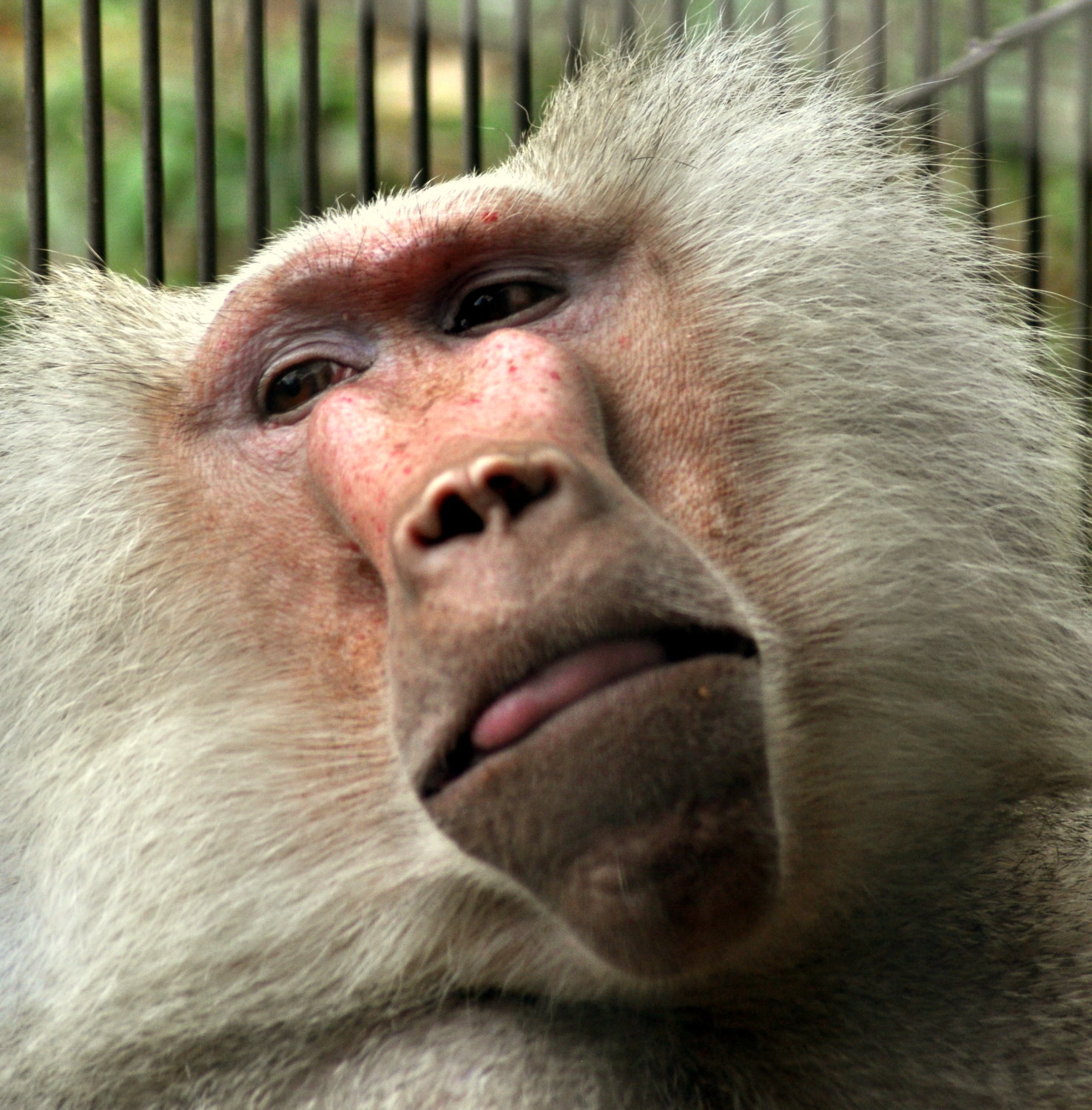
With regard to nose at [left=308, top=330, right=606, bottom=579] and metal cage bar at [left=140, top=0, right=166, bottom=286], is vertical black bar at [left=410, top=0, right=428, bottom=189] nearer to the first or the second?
metal cage bar at [left=140, top=0, right=166, bottom=286]

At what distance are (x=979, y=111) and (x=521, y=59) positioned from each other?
869 mm

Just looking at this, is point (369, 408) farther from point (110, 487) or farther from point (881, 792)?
point (881, 792)

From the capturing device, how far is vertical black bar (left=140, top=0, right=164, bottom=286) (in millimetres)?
2387

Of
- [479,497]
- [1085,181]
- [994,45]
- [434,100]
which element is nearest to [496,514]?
[479,497]

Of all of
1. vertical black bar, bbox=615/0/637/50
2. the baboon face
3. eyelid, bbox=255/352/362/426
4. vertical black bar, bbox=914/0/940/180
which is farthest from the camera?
vertical black bar, bbox=914/0/940/180

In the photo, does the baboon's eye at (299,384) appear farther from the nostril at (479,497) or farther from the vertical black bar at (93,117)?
the vertical black bar at (93,117)

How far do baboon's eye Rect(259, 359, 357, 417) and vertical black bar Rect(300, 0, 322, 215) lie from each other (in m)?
0.84

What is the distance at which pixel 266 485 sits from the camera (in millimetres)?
1591

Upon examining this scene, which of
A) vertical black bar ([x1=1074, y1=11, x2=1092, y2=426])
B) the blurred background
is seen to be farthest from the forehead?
vertical black bar ([x1=1074, y1=11, x2=1092, y2=426])

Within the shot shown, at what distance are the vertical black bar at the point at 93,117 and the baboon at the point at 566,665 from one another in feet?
2.28

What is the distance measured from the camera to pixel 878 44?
271cm

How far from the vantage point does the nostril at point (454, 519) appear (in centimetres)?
130

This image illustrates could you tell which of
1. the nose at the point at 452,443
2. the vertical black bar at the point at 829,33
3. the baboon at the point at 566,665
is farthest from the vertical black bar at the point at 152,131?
the vertical black bar at the point at 829,33

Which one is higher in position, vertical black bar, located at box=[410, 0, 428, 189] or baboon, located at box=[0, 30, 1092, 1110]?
vertical black bar, located at box=[410, 0, 428, 189]
